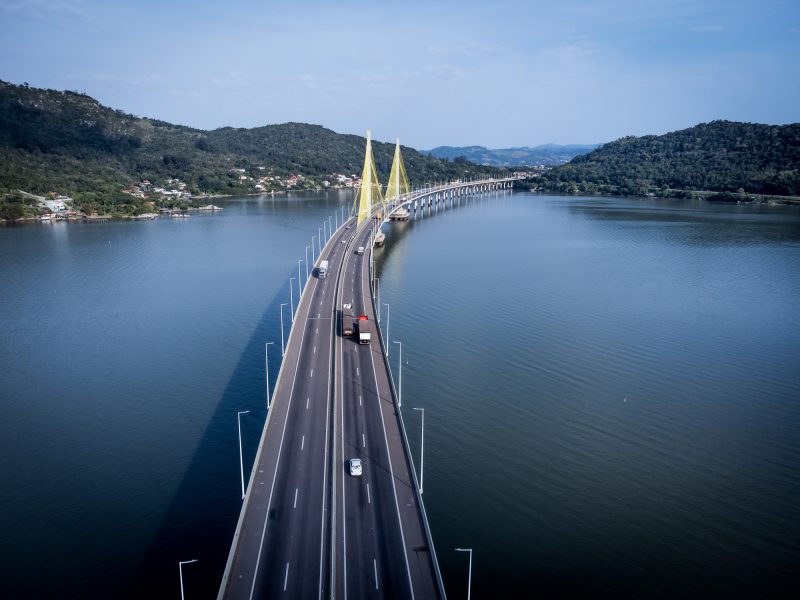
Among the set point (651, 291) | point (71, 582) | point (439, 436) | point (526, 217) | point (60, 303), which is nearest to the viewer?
point (71, 582)

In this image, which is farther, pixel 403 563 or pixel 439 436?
pixel 439 436

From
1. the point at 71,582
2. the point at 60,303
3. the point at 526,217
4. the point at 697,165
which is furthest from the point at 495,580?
Answer: the point at 697,165

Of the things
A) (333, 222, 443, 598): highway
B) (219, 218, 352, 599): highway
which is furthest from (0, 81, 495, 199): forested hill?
(333, 222, 443, 598): highway

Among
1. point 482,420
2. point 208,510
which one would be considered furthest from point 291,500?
point 482,420

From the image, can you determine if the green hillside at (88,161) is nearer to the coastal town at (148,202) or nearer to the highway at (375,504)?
the coastal town at (148,202)

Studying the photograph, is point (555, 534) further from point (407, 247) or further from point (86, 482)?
point (407, 247)

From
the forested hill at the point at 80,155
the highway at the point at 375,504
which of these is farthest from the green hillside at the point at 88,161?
the highway at the point at 375,504
